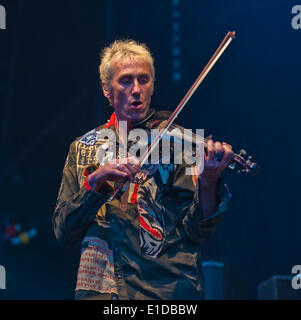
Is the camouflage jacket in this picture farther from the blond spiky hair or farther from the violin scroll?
the blond spiky hair

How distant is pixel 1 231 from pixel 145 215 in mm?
2622

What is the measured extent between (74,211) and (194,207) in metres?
0.42

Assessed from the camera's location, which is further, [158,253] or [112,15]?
[112,15]

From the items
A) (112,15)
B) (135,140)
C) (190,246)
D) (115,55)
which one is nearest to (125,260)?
(190,246)

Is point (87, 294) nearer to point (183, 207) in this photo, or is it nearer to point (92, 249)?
point (92, 249)

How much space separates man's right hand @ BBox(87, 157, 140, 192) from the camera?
1505 millimetres

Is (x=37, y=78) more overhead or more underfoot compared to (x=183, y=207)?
more overhead

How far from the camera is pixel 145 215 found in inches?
64.5

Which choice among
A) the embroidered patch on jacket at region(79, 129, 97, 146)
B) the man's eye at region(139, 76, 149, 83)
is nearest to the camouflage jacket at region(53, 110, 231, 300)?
the embroidered patch on jacket at region(79, 129, 97, 146)

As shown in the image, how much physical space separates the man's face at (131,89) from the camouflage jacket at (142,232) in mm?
261

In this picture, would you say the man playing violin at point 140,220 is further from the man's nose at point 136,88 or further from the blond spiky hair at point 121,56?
the blond spiky hair at point 121,56

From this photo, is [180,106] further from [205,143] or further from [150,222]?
[150,222]

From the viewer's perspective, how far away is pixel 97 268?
62.9 inches

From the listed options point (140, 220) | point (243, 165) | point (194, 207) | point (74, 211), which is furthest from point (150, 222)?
point (243, 165)
